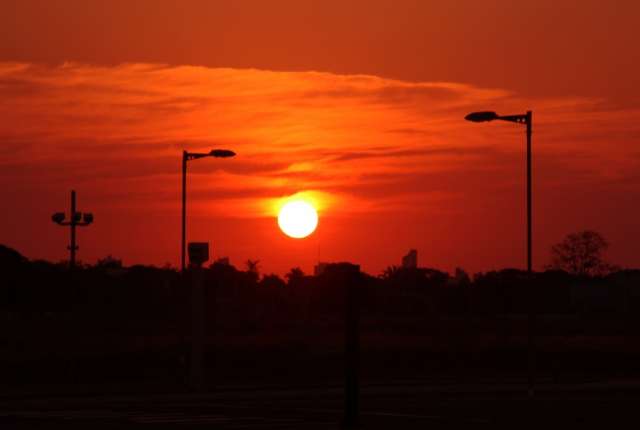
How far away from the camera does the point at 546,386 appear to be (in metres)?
41.9

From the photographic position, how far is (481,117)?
37.6m

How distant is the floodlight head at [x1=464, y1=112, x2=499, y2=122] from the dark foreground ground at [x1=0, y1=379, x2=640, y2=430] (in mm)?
8090

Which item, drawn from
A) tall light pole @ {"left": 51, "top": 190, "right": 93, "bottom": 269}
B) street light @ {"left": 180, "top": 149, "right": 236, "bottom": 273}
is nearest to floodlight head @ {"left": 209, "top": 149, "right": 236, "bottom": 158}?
street light @ {"left": 180, "top": 149, "right": 236, "bottom": 273}

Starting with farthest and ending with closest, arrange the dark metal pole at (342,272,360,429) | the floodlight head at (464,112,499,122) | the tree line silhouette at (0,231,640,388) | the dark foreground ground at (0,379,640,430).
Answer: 1. the tree line silhouette at (0,231,640,388)
2. the floodlight head at (464,112,499,122)
3. the dark foreground ground at (0,379,640,430)
4. the dark metal pole at (342,272,360,429)

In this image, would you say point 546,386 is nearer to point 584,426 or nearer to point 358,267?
point 584,426

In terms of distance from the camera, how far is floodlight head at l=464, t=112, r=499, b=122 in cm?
3741

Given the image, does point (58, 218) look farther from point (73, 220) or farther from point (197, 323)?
point (197, 323)

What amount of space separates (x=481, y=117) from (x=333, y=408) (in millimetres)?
10518

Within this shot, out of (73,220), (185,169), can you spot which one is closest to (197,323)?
(185,169)

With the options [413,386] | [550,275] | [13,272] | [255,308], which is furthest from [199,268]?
[550,275]

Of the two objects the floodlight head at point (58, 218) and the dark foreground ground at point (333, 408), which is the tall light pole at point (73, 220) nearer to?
the floodlight head at point (58, 218)

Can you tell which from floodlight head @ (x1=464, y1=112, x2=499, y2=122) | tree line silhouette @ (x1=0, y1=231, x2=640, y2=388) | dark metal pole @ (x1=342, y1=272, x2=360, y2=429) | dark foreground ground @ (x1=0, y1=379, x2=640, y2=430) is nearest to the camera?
dark metal pole @ (x1=342, y1=272, x2=360, y2=429)

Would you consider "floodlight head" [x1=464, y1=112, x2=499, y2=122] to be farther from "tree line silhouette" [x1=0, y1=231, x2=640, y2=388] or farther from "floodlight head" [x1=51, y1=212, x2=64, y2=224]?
"floodlight head" [x1=51, y1=212, x2=64, y2=224]

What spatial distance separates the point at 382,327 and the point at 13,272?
37.1m
